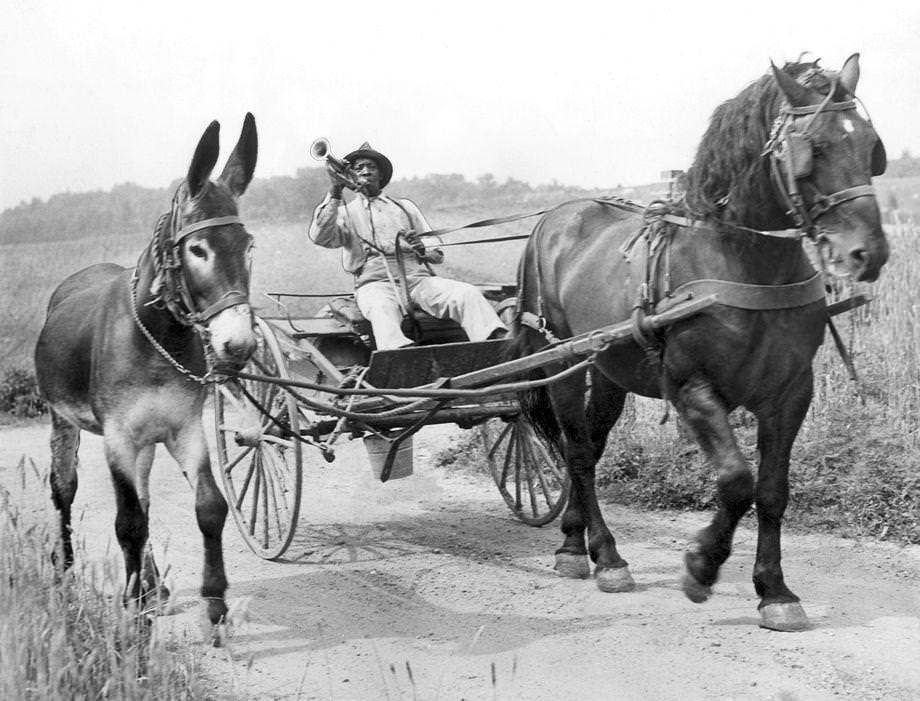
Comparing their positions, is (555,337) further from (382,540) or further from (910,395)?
(910,395)

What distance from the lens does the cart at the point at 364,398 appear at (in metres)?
5.10

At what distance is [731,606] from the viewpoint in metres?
4.71

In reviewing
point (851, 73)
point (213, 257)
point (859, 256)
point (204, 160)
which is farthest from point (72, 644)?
point (851, 73)

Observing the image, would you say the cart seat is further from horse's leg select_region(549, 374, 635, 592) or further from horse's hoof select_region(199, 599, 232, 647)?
horse's hoof select_region(199, 599, 232, 647)

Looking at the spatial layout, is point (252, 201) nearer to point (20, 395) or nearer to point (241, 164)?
point (20, 395)

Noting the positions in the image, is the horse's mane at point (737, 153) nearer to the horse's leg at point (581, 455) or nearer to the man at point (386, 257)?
the horse's leg at point (581, 455)

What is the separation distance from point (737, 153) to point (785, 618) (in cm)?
197

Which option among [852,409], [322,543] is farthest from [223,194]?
[852,409]

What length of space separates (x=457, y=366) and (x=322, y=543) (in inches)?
58.5

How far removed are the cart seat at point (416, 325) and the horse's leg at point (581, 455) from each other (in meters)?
1.01

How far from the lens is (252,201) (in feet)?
55.0

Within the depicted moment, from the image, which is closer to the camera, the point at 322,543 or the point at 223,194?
the point at 223,194

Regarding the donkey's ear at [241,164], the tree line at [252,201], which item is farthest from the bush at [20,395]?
the donkey's ear at [241,164]

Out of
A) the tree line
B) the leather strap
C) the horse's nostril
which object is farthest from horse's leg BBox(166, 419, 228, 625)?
the tree line
